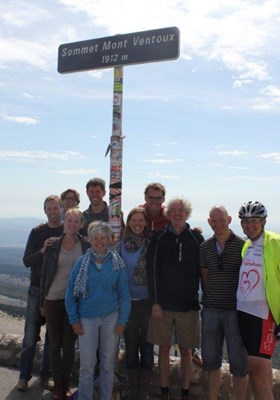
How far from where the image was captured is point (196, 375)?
4.96 meters

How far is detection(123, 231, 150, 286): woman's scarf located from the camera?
15.9 feet

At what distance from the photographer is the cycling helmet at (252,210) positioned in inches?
165

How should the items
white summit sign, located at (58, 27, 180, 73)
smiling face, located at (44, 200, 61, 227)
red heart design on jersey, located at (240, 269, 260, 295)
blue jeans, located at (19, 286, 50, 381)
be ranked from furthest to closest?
blue jeans, located at (19, 286, 50, 381), smiling face, located at (44, 200, 61, 227), white summit sign, located at (58, 27, 180, 73), red heart design on jersey, located at (240, 269, 260, 295)

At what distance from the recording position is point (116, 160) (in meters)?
4.63

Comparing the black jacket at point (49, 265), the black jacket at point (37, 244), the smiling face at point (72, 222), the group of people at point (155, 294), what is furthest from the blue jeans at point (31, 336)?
the smiling face at point (72, 222)

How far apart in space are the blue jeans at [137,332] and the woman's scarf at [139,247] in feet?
0.92

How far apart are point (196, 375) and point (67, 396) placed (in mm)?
1609

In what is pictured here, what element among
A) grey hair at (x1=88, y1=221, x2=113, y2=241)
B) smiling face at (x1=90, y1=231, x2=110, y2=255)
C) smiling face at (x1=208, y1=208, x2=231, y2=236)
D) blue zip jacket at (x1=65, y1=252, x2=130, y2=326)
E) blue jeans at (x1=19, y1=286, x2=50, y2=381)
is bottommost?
blue jeans at (x1=19, y1=286, x2=50, y2=381)

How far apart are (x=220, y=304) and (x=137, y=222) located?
1.34 metres

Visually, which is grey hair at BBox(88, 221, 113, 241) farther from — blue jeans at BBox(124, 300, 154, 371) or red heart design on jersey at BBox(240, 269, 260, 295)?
red heart design on jersey at BBox(240, 269, 260, 295)

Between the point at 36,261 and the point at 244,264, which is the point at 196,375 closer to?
the point at 244,264

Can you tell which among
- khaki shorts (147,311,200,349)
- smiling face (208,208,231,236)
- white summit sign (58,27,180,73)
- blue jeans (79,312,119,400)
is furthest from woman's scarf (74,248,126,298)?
white summit sign (58,27,180,73)

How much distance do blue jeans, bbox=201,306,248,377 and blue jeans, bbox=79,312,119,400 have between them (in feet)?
3.38

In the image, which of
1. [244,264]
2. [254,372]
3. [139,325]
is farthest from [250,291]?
[139,325]
